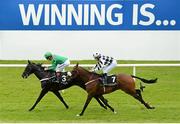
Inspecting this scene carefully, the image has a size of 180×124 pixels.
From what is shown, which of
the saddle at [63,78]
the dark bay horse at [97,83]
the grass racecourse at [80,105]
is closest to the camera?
the grass racecourse at [80,105]

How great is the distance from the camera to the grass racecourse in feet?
38.1

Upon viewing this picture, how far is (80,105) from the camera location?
13164 millimetres

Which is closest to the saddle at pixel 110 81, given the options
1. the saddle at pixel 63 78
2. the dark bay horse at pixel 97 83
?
the dark bay horse at pixel 97 83

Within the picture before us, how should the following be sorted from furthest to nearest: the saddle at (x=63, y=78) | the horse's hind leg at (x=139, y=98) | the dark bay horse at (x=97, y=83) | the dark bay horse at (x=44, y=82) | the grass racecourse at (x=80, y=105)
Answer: the dark bay horse at (x=44, y=82) < the saddle at (x=63, y=78) < the horse's hind leg at (x=139, y=98) < the dark bay horse at (x=97, y=83) < the grass racecourse at (x=80, y=105)

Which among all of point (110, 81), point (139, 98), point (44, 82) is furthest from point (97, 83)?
point (44, 82)

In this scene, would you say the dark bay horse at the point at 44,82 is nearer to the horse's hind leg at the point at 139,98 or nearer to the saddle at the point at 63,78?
the saddle at the point at 63,78

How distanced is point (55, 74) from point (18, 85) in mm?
3536

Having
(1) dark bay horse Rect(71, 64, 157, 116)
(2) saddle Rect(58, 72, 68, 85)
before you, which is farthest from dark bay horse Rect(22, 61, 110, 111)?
(1) dark bay horse Rect(71, 64, 157, 116)

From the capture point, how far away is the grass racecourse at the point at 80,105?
1162 centimetres

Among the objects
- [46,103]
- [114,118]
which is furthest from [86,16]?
[114,118]

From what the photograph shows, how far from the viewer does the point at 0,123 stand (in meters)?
11.0

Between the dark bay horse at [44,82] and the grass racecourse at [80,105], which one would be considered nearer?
the grass racecourse at [80,105]

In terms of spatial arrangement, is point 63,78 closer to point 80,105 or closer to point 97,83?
point 97,83

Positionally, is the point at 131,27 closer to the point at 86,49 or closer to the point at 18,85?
the point at 86,49
